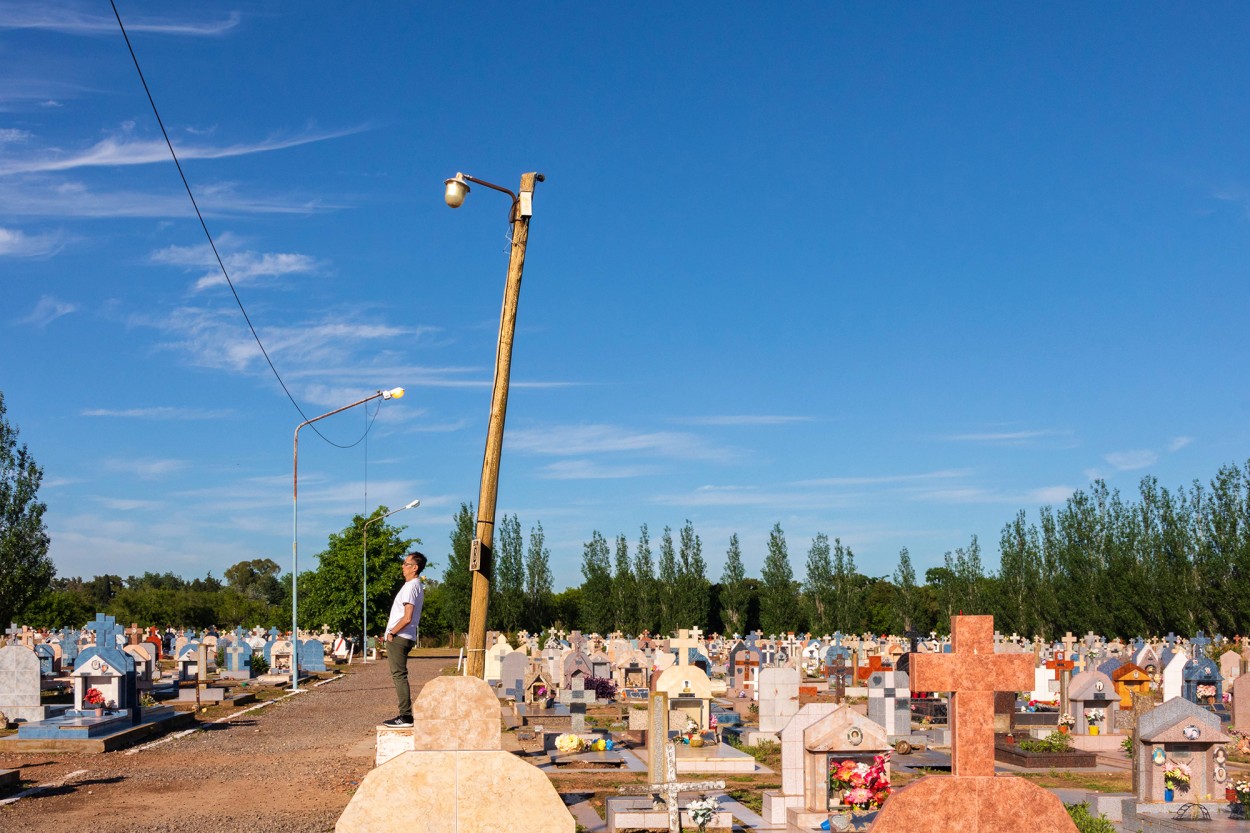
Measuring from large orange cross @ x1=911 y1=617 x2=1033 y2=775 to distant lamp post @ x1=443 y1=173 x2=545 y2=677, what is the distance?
4.86m

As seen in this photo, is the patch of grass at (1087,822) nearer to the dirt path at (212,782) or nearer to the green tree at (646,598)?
the dirt path at (212,782)

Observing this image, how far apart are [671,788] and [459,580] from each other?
51758 millimetres

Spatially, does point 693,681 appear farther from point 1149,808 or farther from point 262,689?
point 262,689

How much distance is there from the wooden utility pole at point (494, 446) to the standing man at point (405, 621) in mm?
1447

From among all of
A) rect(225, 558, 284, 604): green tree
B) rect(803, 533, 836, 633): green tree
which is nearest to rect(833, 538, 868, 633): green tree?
rect(803, 533, 836, 633): green tree

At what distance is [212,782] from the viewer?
13422mm

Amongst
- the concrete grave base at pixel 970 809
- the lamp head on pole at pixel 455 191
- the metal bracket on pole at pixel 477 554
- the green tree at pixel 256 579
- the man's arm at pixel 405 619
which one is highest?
the lamp head on pole at pixel 455 191

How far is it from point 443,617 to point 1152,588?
3736cm

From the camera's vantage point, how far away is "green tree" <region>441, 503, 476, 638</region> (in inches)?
2343

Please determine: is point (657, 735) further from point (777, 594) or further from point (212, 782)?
point (777, 594)

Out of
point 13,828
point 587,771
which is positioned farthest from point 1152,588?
point 13,828

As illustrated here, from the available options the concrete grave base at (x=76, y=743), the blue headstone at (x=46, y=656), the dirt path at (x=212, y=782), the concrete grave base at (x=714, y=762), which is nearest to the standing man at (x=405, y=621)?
the dirt path at (x=212, y=782)

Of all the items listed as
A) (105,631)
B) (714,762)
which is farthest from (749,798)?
(105,631)

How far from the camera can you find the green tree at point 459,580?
59.5 meters
